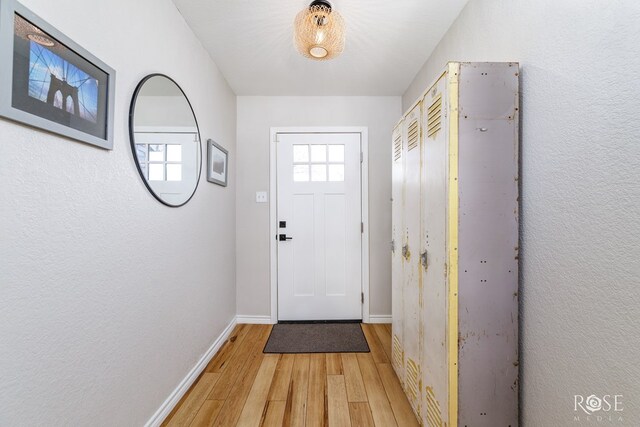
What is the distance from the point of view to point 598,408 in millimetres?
822

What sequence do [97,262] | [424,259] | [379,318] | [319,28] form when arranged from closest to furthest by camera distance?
[97,262] → [424,259] → [319,28] → [379,318]

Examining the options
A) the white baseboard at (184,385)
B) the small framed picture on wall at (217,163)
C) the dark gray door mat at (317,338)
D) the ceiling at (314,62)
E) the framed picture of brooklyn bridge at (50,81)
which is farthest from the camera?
the dark gray door mat at (317,338)

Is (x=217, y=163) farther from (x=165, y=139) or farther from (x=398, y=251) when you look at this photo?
(x=398, y=251)

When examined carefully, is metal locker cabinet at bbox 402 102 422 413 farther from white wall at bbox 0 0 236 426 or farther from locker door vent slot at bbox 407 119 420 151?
white wall at bbox 0 0 236 426

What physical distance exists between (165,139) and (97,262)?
29.9 inches

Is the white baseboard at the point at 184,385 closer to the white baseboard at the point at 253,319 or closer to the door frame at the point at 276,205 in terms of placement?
the white baseboard at the point at 253,319

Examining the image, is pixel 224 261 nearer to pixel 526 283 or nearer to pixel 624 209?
pixel 526 283

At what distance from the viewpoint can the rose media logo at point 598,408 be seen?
2.54 feet

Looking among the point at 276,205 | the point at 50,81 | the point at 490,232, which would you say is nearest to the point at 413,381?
the point at 490,232

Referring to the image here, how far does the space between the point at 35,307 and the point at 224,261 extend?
1629mm

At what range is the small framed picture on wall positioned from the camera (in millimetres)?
2076

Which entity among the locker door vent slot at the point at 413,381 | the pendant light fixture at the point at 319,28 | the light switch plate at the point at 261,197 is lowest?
the locker door vent slot at the point at 413,381

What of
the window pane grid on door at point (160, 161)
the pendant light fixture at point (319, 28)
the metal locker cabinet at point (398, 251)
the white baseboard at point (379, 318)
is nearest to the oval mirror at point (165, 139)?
the window pane grid on door at point (160, 161)

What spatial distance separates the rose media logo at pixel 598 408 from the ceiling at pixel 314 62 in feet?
6.28
